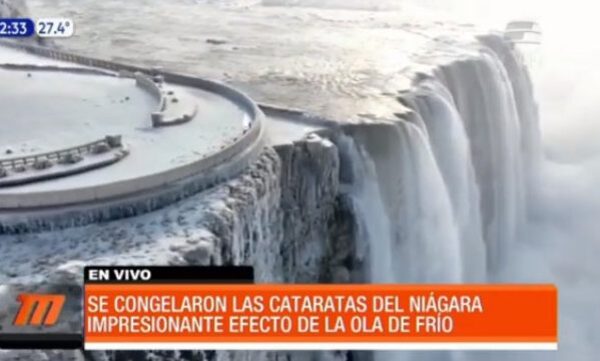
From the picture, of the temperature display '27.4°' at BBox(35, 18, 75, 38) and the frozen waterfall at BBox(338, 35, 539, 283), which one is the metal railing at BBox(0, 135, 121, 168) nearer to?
the frozen waterfall at BBox(338, 35, 539, 283)

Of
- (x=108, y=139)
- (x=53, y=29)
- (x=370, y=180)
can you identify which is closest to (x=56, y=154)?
(x=108, y=139)

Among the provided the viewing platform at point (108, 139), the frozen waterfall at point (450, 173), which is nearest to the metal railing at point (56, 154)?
the viewing platform at point (108, 139)

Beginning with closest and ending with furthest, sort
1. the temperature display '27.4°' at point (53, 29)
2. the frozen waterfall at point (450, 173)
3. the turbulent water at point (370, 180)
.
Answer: the turbulent water at point (370, 180)
the frozen waterfall at point (450, 173)
the temperature display '27.4°' at point (53, 29)

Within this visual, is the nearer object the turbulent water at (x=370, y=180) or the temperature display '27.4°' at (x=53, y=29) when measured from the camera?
the turbulent water at (x=370, y=180)

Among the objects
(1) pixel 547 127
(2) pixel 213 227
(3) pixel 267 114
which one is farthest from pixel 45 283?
(1) pixel 547 127

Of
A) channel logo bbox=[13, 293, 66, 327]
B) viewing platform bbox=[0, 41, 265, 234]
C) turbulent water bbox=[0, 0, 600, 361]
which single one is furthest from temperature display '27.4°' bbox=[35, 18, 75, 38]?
channel logo bbox=[13, 293, 66, 327]

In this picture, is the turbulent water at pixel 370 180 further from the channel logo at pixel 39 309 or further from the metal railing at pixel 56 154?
the metal railing at pixel 56 154

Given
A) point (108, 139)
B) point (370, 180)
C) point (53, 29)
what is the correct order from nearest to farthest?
Result: point (108, 139) < point (370, 180) < point (53, 29)

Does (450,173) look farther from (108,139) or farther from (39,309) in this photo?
(39,309)
